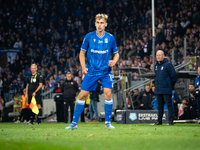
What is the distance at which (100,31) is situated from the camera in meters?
7.64

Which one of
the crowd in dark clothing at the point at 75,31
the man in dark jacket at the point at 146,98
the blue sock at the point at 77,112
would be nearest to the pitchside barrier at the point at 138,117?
the man in dark jacket at the point at 146,98

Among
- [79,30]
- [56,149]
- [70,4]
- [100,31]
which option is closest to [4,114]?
[79,30]

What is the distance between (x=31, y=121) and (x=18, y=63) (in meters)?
12.6

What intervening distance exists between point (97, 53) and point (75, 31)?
1907cm

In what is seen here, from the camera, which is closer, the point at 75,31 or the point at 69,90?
the point at 69,90

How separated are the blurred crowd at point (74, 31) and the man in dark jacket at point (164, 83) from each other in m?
5.16

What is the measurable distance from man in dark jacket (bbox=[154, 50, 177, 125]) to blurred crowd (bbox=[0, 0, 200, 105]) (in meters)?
5.16

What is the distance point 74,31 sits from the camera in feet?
86.3

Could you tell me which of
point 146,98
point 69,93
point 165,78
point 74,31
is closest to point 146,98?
point 146,98

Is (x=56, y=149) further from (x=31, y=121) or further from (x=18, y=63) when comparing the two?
(x=18, y=63)

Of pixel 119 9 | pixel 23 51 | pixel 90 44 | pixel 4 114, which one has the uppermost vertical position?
pixel 119 9

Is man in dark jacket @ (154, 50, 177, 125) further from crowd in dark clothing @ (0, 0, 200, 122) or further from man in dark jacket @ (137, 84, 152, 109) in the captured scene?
crowd in dark clothing @ (0, 0, 200, 122)

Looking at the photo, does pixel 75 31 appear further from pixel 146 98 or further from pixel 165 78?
pixel 165 78

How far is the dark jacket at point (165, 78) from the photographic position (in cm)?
1027
